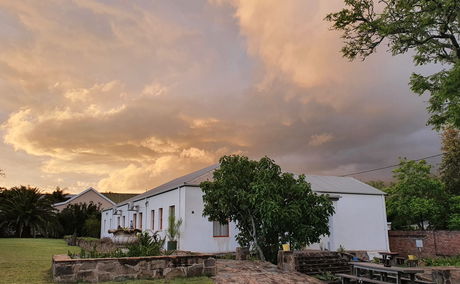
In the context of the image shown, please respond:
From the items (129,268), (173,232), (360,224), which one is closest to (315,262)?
(129,268)

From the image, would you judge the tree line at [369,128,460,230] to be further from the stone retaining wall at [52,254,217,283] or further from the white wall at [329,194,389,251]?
the stone retaining wall at [52,254,217,283]

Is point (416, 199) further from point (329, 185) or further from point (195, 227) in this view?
point (195, 227)

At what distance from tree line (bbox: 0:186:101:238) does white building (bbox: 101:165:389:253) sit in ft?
48.6

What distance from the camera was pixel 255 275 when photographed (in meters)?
11.5

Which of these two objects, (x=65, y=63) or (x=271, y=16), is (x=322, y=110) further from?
(x=65, y=63)

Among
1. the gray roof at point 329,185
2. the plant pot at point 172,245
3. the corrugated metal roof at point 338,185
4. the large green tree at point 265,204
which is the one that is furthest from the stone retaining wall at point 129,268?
the corrugated metal roof at point 338,185

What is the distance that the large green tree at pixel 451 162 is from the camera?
3319 centimetres

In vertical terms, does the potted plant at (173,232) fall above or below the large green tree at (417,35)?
below

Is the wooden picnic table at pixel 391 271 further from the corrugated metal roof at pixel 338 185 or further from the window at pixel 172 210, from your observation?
the corrugated metal roof at pixel 338 185

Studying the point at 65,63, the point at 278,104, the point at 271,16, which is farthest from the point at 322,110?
the point at 65,63

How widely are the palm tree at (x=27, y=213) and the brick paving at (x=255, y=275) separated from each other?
100 feet

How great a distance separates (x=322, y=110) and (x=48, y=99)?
1296cm

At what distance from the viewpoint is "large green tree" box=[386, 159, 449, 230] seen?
82.3 ft

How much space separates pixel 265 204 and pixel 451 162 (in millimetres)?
27418
